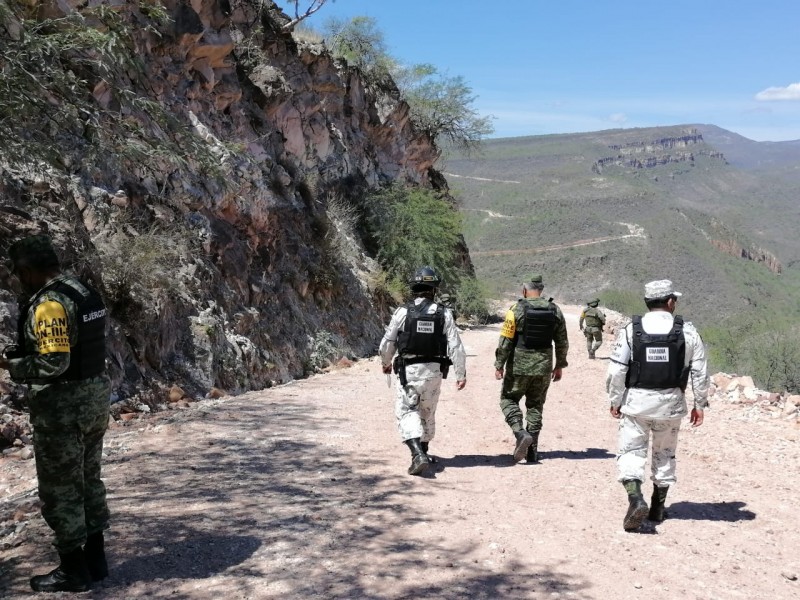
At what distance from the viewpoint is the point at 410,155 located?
26.8 metres

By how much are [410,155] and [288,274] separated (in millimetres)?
14400

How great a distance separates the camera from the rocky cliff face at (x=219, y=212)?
303 inches

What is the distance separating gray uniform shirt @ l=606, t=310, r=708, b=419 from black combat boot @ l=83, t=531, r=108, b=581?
3.29 meters

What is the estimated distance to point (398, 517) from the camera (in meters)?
4.44

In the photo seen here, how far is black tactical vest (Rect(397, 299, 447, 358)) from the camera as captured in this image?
18.8 feet

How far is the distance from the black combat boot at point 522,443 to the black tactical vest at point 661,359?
1627 mm

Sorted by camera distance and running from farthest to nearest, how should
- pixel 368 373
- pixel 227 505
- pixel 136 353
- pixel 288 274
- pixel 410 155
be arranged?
pixel 410 155 < pixel 288 274 < pixel 368 373 < pixel 136 353 < pixel 227 505

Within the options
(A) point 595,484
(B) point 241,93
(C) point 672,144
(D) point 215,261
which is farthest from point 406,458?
(C) point 672,144

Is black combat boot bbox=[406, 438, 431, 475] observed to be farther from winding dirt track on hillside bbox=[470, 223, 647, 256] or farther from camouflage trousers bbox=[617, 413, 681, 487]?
winding dirt track on hillside bbox=[470, 223, 647, 256]

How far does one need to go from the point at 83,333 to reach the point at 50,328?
0.54 feet

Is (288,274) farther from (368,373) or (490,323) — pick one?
(490,323)

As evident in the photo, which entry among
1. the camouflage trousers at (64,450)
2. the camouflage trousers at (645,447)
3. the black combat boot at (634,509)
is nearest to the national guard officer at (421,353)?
the camouflage trousers at (645,447)

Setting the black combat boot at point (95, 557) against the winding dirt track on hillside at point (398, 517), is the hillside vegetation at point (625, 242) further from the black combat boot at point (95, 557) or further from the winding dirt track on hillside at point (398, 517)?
the black combat boot at point (95, 557)

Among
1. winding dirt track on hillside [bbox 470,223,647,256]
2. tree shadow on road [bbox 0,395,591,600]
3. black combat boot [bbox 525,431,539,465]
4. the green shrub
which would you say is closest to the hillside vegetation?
winding dirt track on hillside [bbox 470,223,647,256]
